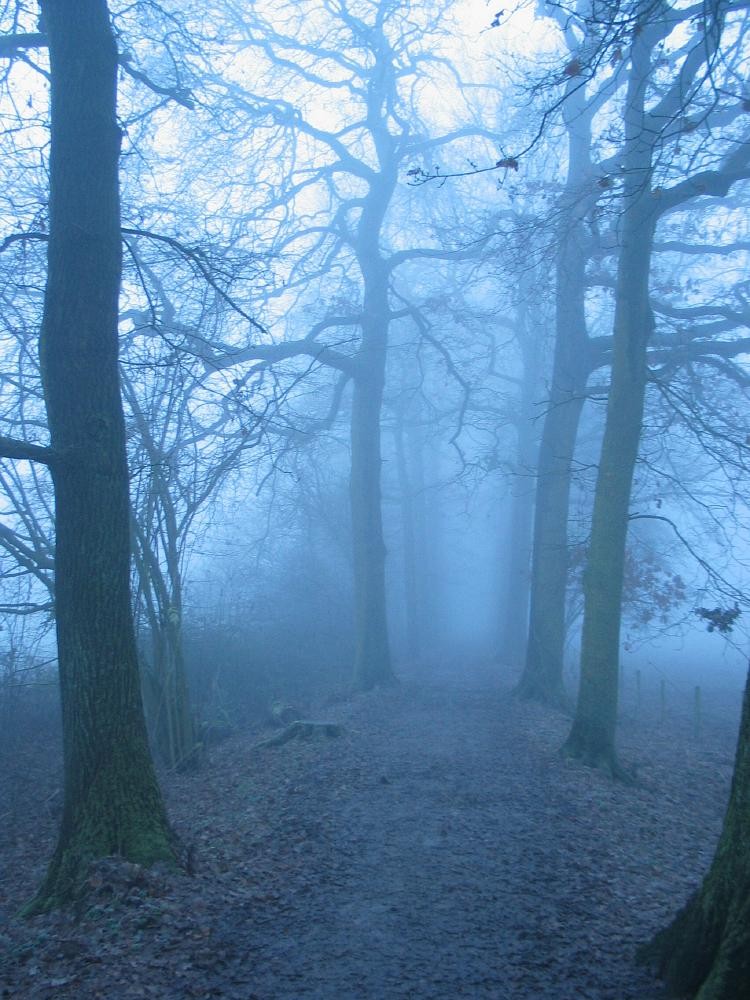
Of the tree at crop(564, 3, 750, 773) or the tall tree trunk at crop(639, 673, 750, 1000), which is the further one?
the tree at crop(564, 3, 750, 773)

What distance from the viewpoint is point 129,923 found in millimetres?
5816

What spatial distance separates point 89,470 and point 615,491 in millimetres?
7673

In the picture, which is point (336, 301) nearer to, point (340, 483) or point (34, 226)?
point (340, 483)

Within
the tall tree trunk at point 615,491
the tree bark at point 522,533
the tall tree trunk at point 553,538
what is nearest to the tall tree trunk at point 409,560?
the tree bark at point 522,533

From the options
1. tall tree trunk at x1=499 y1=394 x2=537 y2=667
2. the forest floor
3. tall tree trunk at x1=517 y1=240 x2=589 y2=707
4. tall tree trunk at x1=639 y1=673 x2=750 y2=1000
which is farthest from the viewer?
tall tree trunk at x1=499 y1=394 x2=537 y2=667

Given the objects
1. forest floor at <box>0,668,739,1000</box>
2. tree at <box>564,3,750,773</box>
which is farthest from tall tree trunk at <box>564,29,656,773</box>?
forest floor at <box>0,668,739,1000</box>

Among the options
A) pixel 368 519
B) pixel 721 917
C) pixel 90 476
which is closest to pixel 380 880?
pixel 721 917

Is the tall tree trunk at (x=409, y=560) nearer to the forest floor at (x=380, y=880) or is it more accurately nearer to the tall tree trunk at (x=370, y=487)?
the tall tree trunk at (x=370, y=487)

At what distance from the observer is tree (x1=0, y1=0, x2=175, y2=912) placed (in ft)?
22.4

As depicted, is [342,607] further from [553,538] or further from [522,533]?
[553,538]

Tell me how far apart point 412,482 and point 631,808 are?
25.2 m

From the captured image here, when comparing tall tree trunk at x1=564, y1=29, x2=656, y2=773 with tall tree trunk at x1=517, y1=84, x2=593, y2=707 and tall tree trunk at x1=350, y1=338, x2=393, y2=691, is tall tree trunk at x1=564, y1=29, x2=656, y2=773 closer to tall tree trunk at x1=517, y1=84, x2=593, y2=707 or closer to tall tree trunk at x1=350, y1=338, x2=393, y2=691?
tall tree trunk at x1=517, y1=84, x2=593, y2=707

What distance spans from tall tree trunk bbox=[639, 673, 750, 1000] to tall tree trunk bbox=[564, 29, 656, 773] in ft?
23.1

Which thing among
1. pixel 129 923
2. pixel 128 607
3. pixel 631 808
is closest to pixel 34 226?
pixel 128 607
